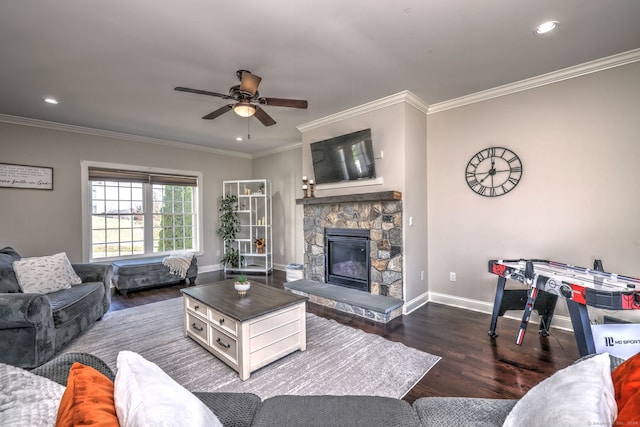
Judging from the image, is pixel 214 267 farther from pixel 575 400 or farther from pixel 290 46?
pixel 575 400

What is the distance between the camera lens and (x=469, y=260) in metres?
3.62

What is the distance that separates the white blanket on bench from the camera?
4799 millimetres

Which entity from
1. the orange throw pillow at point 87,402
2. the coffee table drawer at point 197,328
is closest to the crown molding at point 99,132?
the coffee table drawer at point 197,328

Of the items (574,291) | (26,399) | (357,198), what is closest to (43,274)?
(26,399)

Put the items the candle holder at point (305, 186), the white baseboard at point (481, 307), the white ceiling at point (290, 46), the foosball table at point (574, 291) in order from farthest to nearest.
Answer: the candle holder at point (305, 186) < the white baseboard at point (481, 307) < the white ceiling at point (290, 46) < the foosball table at point (574, 291)

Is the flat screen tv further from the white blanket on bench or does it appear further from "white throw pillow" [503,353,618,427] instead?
"white throw pillow" [503,353,618,427]

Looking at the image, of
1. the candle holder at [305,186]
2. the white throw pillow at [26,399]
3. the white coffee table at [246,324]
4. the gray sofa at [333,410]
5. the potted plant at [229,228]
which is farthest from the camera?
the potted plant at [229,228]

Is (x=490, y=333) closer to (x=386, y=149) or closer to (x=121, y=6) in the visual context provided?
(x=386, y=149)

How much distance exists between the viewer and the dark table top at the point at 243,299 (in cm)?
225

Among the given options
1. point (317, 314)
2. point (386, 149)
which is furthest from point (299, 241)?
point (386, 149)

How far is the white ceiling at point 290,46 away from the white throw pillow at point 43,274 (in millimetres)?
1917

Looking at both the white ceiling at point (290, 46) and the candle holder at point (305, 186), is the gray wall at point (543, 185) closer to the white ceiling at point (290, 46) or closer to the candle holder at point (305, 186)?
the white ceiling at point (290, 46)

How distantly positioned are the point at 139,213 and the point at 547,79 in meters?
6.39

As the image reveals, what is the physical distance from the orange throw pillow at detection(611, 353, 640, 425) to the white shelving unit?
5.20 meters
